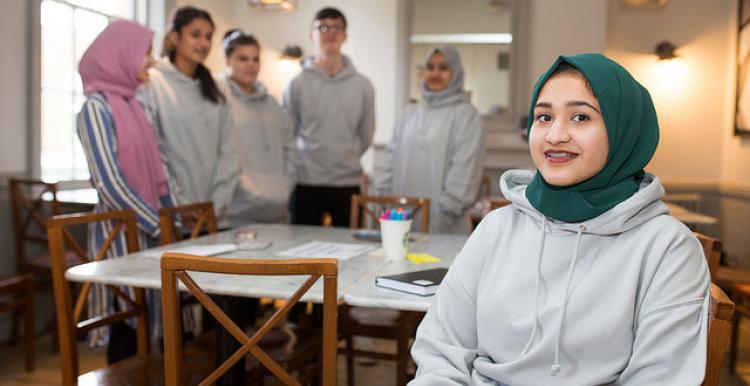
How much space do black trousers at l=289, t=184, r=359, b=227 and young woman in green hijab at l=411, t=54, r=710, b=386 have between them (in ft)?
7.79

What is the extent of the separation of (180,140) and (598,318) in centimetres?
215

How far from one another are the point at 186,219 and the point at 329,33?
50.1 inches

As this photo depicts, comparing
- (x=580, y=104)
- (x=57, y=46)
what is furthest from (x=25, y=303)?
(x=580, y=104)

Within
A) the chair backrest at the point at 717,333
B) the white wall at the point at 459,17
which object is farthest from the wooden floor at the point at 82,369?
the white wall at the point at 459,17

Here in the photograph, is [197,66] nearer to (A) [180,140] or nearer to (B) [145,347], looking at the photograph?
(A) [180,140]

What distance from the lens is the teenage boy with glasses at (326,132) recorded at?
349cm

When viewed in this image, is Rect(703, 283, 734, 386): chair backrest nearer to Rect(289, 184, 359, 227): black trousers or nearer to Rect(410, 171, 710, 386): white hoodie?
Rect(410, 171, 710, 386): white hoodie

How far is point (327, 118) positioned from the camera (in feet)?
11.5

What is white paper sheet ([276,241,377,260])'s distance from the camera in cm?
200

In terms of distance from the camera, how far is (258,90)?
325 cm

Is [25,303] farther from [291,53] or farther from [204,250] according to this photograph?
[291,53]

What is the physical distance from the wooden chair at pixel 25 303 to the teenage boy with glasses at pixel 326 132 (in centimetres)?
132

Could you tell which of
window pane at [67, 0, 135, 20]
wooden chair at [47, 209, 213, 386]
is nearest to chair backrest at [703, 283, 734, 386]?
wooden chair at [47, 209, 213, 386]

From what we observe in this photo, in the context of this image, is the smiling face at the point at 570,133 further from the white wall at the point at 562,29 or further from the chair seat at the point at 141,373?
the white wall at the point at 562,29
